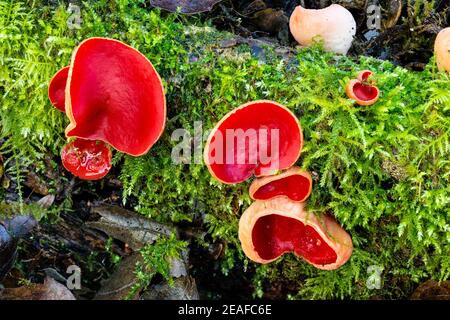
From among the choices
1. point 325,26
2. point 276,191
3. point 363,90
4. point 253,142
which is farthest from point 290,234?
point 325,26

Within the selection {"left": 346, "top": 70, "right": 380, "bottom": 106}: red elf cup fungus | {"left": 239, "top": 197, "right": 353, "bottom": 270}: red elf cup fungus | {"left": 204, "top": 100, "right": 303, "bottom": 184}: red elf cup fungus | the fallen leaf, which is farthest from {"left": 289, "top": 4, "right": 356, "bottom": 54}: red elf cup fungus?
the fallen leaf

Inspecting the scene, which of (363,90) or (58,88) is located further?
(58,88)

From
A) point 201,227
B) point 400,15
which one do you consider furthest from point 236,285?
point 400,15

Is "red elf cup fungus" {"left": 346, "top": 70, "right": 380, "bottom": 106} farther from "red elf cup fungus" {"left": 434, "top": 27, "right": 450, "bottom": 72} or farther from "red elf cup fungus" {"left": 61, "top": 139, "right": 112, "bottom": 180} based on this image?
"red elf cup fungus" {"left": 61, "top": 139, "right": 112, "bottom": 180}

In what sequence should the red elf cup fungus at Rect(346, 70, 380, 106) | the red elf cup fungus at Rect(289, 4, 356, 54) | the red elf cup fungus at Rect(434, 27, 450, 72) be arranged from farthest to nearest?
the red elf cup fungus at Rect(289, 4, 356, 54), the red elf cup fungus at Rect(434, 27, 450, 72), the red elf cup fungus at Rect(346, 70, 380, 106)

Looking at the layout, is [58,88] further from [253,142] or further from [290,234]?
[290,234]

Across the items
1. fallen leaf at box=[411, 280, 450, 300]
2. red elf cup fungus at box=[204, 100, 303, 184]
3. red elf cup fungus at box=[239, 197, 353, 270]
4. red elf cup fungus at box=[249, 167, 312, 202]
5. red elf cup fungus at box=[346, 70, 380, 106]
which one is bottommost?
fallen leaf at box=[411, 280, 450, 300]
